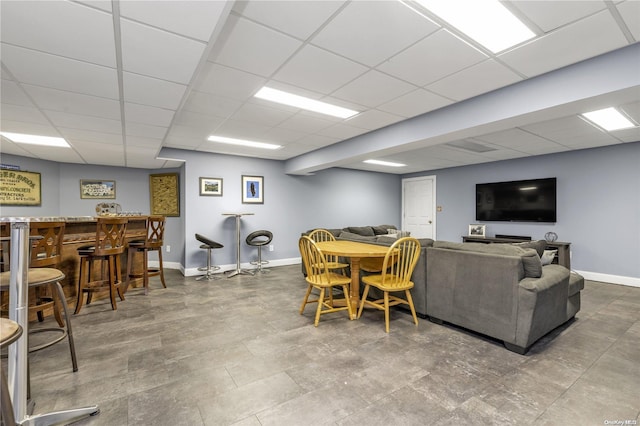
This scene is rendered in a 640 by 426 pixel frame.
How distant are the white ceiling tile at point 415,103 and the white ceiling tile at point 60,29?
2.60 metres

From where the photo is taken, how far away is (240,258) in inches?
240

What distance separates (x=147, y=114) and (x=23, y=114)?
1335mm

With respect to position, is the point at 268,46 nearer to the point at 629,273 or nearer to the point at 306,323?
the point at 306,323

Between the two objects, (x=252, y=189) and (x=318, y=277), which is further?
(x=252, y=189)

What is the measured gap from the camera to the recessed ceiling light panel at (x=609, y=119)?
3581 mm

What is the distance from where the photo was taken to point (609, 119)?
3811 millimetres

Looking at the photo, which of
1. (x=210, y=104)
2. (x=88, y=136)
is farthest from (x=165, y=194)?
(x=210, y=104)

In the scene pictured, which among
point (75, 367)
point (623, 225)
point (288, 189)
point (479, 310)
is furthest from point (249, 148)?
point (623, 225)

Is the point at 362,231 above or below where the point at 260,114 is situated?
below

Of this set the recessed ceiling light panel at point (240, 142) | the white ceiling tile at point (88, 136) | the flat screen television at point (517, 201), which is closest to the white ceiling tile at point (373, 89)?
the recessed ceiling light panel at point (240, 142)

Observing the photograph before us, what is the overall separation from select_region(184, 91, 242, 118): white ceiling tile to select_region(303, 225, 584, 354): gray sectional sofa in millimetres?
2753

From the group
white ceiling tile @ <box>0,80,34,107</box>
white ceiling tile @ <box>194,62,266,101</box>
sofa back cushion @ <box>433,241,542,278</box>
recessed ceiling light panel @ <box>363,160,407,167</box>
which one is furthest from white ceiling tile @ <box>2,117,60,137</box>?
recessed ceiling light panel @ <box>363,160,407,167</box>

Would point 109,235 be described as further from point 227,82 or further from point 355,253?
point 355,253

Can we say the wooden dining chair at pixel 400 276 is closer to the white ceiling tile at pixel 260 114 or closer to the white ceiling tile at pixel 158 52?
the white ceiling tile at pixel 260 114
